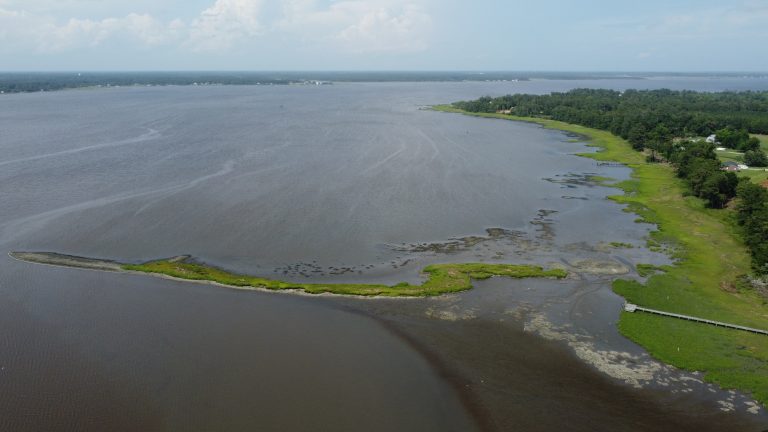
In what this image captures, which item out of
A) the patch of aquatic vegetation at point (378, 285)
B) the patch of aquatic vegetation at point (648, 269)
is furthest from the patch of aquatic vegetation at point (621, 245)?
the patch of aquatic vegetation at point (378, 285)

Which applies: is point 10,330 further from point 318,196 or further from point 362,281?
point 318,196

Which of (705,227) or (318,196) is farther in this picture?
(318,196)

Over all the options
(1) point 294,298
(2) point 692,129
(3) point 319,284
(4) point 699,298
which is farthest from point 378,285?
(2) point 692,129

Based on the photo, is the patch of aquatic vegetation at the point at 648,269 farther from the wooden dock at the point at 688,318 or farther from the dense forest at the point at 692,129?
the dense forest at the point at 692,129

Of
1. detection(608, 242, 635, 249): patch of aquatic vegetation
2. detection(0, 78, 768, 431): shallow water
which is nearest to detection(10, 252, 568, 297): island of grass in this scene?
detection(0, 78, 768, 431): shallow water

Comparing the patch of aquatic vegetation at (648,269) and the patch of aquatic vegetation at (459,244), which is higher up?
the patch of aquatic vegetation at (459,244)

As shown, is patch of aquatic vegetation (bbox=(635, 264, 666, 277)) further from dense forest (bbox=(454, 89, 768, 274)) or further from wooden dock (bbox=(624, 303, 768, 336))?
dense forest (bbox=(454, 89, 768, 274))

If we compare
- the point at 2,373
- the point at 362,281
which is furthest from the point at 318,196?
the point at 2,373
